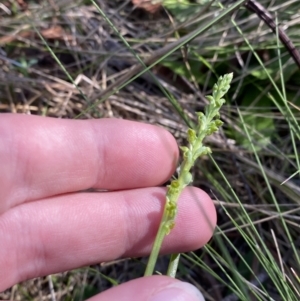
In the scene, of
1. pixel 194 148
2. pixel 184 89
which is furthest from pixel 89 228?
pixel 184 89

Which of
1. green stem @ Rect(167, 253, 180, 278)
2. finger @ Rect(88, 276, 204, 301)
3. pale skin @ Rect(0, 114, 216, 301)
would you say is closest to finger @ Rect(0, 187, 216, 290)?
pale skin @ Rect(0, 114, 216, 301)

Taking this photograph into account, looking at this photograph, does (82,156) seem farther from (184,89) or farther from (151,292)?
(184,89)

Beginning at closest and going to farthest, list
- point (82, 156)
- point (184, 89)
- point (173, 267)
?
point (173, 267) < point (82, 156) < point (184, 89)

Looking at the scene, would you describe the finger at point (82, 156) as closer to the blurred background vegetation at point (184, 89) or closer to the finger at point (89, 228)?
the finger at point (89, 228)

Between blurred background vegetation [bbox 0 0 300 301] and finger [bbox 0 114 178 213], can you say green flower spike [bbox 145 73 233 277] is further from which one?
blurred background vegetation [bbox 0 0 300 301]

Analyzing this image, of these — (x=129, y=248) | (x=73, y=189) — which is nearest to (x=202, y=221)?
(x=129, y=248)

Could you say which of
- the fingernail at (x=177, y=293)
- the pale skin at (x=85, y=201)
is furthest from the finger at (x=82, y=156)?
the fingernail at (x=177, y=293)

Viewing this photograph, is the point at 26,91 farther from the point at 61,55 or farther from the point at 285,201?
the point at 285,201
